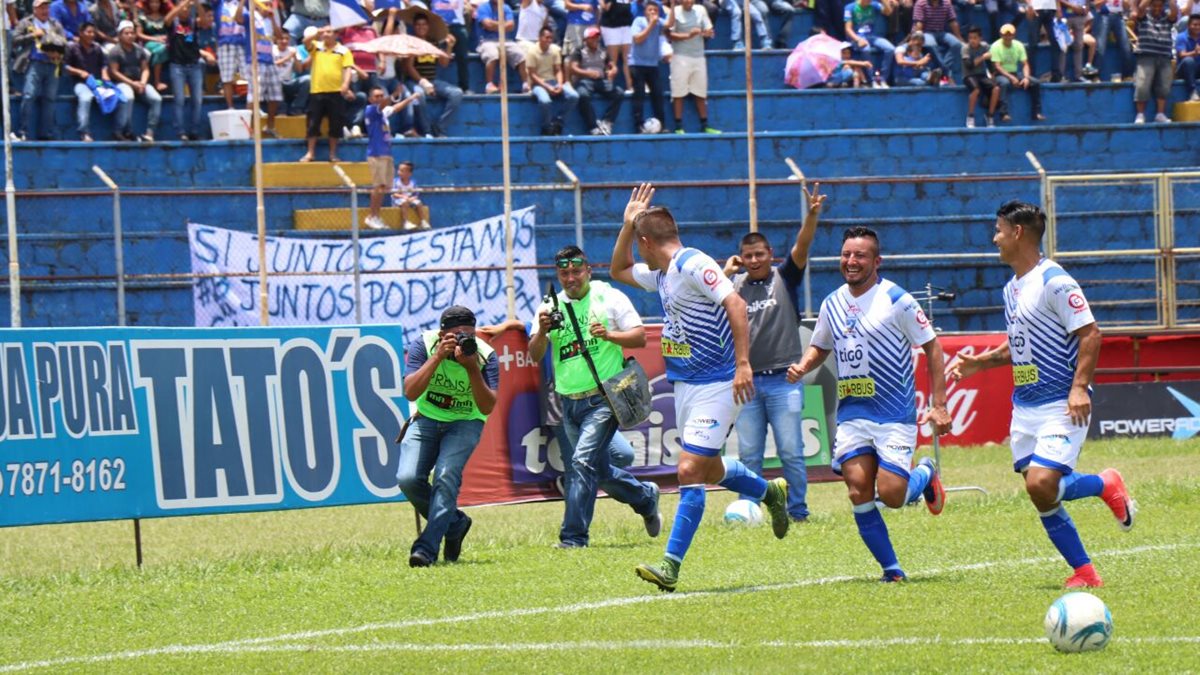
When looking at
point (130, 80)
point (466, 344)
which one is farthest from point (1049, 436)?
point (130, 80)

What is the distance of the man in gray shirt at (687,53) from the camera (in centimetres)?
2822

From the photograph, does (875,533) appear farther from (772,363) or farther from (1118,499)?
(772,363)

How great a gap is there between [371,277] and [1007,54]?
11.9 m

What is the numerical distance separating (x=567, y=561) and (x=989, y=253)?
1635 cm

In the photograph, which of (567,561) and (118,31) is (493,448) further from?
(118,31)

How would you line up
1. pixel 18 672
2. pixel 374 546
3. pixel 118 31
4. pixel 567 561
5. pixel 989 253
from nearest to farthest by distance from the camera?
pixel 18 672
pixel 567 561
pixel 374 546
pixel 118 31
pixel 989 253

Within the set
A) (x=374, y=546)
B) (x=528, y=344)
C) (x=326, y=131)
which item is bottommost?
(x=374, y=546)

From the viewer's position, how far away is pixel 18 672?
8.47 m

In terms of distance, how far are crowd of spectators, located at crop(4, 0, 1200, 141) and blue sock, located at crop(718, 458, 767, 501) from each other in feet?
41.8

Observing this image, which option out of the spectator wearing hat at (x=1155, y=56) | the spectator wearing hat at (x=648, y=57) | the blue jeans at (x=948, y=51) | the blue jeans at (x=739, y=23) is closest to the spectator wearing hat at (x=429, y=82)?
the spectator wearing hat at (x=648, y=57)

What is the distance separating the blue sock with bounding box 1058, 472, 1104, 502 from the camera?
994 centimetres

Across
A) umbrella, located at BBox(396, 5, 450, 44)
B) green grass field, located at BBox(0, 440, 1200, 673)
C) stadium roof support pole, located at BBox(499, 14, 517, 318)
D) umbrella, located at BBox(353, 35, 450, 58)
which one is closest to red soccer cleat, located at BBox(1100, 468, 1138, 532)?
green grass field, located at BBox(0, 440, 1200, 673)

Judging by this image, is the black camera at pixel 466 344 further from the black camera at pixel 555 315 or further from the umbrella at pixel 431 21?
the umbrella at pixel 431 21

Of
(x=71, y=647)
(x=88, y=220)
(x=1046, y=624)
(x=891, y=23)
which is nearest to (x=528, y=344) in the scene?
(x=71, y=647)
